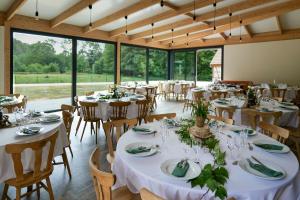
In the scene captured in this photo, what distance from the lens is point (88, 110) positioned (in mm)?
4727

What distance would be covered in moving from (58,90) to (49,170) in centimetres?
643

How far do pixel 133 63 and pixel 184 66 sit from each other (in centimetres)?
335

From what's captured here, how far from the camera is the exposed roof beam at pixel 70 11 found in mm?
5979

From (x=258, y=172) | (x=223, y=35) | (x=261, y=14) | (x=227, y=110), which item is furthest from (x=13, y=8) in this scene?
(x=223, y=35)

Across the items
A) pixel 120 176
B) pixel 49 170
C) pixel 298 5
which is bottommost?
pixel 49 170

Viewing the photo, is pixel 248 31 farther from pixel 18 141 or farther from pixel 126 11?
pixel 18 141

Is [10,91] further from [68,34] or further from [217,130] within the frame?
[217,130]

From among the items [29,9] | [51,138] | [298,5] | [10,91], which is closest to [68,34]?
[29,9]

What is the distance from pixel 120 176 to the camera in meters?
1.78

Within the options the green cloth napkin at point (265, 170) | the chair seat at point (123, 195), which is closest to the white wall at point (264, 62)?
the green cloth napkin at point (265, 170)

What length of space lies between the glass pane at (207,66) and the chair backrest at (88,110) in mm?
9012

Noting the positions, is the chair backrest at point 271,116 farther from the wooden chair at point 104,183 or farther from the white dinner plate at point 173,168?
the wooden chair at point 104,183

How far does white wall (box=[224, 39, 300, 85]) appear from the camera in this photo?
9.61 m

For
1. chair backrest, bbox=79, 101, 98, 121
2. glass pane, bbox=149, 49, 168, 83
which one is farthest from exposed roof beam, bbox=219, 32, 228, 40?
chair backrest, bbox=79, 101, 98, 121
